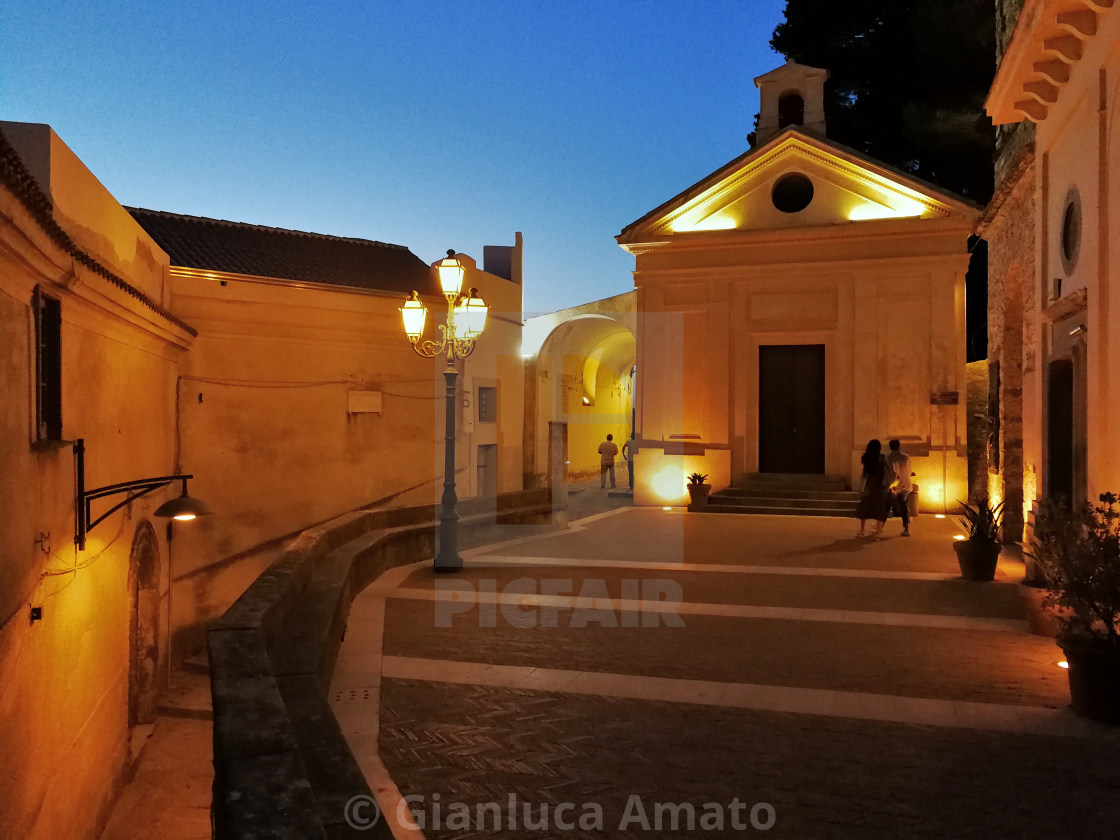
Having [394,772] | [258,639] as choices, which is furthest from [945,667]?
[258,639]

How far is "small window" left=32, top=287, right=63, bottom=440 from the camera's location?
7.72 metres

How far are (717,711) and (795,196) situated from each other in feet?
50.3

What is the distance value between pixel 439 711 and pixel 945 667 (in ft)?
12.9

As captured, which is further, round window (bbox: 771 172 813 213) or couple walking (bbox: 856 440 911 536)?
round window (bbox: 771 172 813 213)

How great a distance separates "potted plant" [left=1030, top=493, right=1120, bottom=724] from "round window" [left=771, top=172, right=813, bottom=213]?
13.8 metres

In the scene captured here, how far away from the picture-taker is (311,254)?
19.7 metres

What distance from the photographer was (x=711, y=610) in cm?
839

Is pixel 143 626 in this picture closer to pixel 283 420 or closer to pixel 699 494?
pixel 283 420

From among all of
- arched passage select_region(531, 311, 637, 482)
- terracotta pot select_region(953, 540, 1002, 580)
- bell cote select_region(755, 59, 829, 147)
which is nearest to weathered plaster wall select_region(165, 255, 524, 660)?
arched passage select_region(531, 311, 637, 482)

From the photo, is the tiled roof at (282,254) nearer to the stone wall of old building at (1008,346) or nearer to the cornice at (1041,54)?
the stone wall of old building at (1008,346)

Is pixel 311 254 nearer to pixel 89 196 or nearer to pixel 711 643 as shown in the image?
pixel 89 196

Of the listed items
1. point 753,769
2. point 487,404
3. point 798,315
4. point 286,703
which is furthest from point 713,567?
point 487,404

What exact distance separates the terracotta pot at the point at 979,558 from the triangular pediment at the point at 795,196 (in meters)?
9.68

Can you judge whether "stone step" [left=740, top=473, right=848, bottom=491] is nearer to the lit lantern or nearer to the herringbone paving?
the lit lantern
